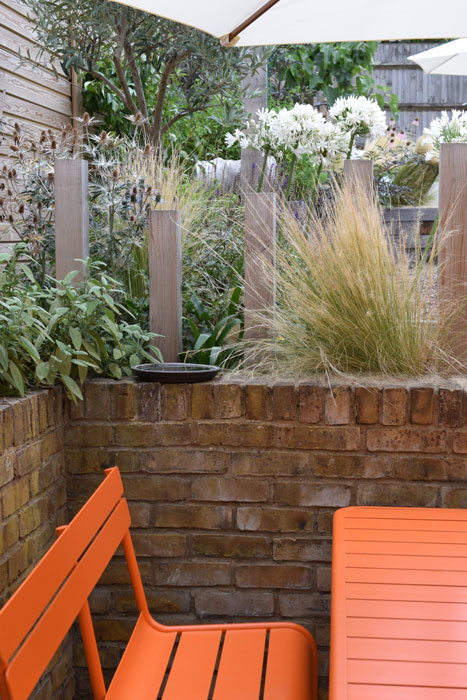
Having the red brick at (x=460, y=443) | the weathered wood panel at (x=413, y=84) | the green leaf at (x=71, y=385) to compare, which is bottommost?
the red brick at (x=460, y=443)

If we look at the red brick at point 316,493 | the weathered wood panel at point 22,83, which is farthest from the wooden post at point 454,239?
Result: the weathered wood panel at point 22,83

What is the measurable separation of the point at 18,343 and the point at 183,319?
85 centimetres

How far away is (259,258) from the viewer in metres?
2.53

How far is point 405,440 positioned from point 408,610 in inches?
37.5

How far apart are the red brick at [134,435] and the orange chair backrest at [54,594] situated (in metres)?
0.49

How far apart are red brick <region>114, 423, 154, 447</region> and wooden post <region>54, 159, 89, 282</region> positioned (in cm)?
56

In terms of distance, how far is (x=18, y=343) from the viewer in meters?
2.06

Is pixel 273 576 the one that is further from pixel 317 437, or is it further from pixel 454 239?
pixel 454 239

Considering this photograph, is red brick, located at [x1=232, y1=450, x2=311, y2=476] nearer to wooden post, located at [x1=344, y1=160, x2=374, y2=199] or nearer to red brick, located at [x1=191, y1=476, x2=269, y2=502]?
red brick, located at [x1=191, y1=476, x2=269, y2=502]

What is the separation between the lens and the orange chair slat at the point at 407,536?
5.55 feet

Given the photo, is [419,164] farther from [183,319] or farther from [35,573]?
[35,573]

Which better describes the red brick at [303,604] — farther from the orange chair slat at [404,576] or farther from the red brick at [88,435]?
the orange chair slat at [404,576]

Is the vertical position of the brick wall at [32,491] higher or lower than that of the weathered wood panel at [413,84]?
lower

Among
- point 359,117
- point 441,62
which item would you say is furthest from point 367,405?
point 441,62
